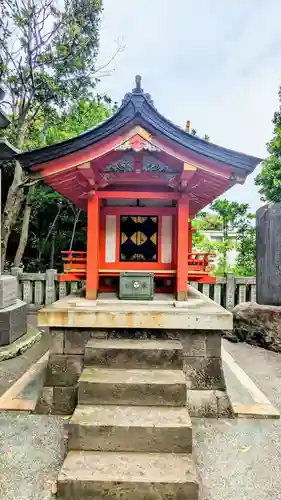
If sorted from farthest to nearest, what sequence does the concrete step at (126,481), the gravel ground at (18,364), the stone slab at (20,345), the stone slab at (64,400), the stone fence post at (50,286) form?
the stone fence post at (50,286) → the stone slab at (20,345) → the gravel ground at (18,364) → the stone slab at (64,400) → the concrete step at (126,481)

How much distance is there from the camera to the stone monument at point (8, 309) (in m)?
5.31

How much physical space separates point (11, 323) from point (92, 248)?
7.99 feet

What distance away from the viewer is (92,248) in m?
4.19

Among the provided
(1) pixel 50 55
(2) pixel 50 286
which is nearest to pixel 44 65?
(1) pixel 50 55

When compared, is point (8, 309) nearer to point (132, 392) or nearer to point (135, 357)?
point (135, 357)

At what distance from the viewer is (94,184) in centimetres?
412

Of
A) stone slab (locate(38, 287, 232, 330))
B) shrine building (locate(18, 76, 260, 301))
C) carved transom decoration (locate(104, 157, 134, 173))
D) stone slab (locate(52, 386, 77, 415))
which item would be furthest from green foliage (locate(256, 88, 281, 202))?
stone slab (locate(52, 386, 77, 415))

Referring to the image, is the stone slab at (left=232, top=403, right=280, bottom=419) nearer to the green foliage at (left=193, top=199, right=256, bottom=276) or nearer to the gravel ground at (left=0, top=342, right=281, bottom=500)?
the gravel ground at (left=0, top=342, right=281, bottom=500)

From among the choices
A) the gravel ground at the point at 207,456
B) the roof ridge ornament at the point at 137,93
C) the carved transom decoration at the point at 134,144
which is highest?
the roof ridge ornament at the point at 137,93

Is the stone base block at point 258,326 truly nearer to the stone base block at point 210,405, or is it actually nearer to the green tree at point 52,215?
the stone base block at point 210,405

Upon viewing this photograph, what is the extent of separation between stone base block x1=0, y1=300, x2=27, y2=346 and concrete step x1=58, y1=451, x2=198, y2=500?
357 cm

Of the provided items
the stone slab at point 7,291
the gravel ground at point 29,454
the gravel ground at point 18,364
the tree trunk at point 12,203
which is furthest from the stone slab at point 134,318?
the tree trunk at point 12,203

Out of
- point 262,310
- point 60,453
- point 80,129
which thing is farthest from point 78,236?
point 60,453

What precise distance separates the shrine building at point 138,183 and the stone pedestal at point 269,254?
1480 millimetres
